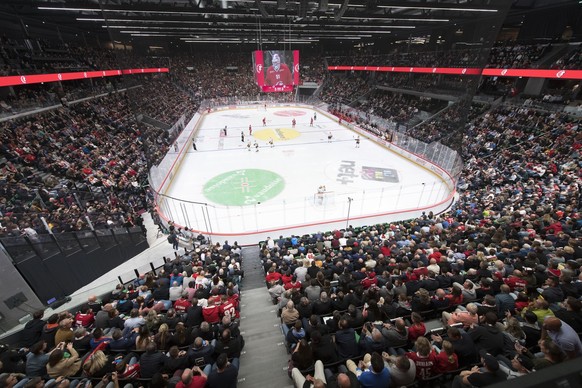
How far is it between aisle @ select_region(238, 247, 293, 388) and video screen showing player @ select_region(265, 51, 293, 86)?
1537cm

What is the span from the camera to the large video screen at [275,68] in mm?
18656

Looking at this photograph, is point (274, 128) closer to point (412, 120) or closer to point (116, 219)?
point (412, 120)

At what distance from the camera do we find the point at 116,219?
11773 millimetres

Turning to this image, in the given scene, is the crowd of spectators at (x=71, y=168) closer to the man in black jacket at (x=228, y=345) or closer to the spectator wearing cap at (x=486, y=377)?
the man in black jacket at (x=228, y=345)

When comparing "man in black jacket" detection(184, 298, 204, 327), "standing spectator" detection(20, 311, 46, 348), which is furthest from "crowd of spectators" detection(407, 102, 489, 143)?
"standing spectator" detection(20, 311, 46, 348)

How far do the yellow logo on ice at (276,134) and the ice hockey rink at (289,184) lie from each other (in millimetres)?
112

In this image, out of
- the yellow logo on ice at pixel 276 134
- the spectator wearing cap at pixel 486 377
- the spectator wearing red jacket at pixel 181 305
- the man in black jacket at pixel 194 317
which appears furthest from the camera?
the yellow logo on ice at pixel 276 134

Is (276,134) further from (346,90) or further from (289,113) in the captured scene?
(346,90)

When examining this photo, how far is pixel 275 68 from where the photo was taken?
19141 mm

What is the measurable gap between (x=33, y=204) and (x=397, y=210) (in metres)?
16.3

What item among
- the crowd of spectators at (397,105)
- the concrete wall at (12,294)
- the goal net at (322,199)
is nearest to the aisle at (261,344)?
the concrete wall at (12,294)

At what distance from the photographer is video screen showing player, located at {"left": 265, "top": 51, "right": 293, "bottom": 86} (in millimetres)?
18781

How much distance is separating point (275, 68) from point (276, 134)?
12.0 m

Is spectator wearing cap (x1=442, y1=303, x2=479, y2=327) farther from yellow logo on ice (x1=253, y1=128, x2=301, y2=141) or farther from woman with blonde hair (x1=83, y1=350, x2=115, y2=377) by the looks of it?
yellow logo on ice (x1=253, y1=128, x2=301, y2=141)
